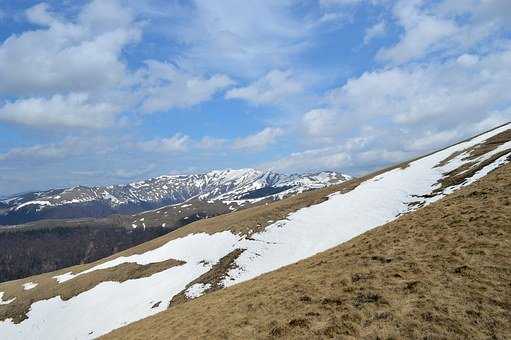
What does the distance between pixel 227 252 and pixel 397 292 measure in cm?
4188

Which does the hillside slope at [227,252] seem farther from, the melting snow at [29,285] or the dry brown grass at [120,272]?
the melting snow at [29,285]

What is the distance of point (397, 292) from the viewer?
57.6ft

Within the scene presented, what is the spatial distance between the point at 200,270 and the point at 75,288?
29.3 m

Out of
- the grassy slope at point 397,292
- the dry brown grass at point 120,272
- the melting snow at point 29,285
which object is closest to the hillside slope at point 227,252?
the dry brown grass at point 120,272

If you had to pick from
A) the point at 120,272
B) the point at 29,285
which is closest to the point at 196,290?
the point at 120,272

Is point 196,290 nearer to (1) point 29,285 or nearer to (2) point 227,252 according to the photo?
(2) point 227,252

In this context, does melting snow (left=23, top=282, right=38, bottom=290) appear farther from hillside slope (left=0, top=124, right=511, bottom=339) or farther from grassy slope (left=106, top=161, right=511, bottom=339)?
grassy slope (left=106, top=161, right=511, bottom=339)

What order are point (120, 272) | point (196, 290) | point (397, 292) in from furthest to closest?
1. point (120, 272)
2. point (196, 290)
3. point (397, 292)

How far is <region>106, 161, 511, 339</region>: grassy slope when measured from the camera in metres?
14.8

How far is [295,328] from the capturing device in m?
17.1

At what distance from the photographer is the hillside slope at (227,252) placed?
5031 cm

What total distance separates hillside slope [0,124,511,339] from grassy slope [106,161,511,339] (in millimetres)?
21049

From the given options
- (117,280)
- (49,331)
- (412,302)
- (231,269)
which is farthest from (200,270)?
(412,302)

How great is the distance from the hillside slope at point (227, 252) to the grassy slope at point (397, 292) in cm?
2105
